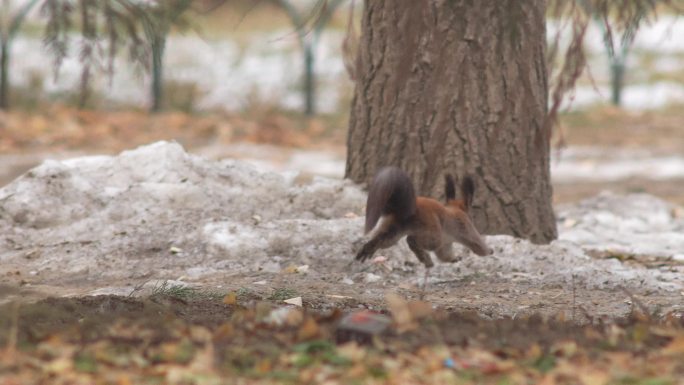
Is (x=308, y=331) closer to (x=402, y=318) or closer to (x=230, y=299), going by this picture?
(x=402, y=318)

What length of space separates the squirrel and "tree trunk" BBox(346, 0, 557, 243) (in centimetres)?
52

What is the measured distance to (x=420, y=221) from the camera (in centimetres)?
617

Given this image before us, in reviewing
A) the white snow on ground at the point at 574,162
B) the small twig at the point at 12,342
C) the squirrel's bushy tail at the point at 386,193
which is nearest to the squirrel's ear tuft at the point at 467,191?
the squirrel's bushy tail at the point at 386,193

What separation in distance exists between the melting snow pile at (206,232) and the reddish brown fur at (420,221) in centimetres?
42

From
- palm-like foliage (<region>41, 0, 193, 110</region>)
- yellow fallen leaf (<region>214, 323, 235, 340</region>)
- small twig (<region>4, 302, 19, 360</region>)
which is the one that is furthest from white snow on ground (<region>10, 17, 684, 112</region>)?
yellow fallen leaf (<region>214, 323, 235, 340</region>)

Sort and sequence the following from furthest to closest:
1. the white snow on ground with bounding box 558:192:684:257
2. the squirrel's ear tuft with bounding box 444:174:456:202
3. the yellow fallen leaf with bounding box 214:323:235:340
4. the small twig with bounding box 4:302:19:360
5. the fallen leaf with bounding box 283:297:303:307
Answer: the white snow on ground with bounding box 558:192:684:257
the squirrel's ear tuft with bounding box 444:174:456:202
the fallen leaf with bounding box 283:297:303:307
the yellow fallen leaf with bounding box 214:323:235:340
the small twig with bounding box 4:302:19:360

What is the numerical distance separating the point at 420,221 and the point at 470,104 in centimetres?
162

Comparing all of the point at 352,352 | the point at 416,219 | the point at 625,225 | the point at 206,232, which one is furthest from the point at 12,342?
the point at 625,225

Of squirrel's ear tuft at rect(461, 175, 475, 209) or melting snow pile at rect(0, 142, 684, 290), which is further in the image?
melting snow pile at rect(0, 142, 684, 290)

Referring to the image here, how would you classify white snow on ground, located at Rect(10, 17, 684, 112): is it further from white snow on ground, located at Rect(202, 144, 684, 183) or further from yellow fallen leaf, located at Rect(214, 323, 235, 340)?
yellow fallen leaf, located at Rect(214, 323, 235, 340)

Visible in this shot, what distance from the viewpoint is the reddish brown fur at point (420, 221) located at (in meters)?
5.74

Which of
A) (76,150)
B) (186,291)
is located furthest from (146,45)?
(76,150)

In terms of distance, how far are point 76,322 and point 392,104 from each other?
3.42 metres

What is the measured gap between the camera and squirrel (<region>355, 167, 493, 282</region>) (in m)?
5.74
